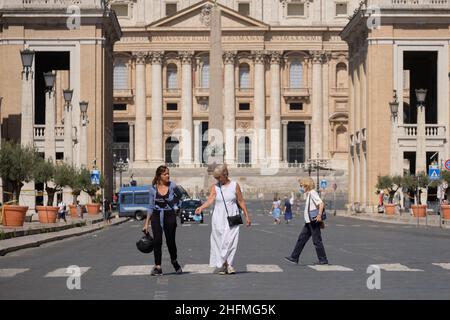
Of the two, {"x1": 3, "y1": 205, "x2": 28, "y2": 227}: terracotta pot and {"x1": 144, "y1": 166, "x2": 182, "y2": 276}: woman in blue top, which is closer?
{"x1": 144, "y1": 166, "x2": 182, "y2": 276}: woman in blue top

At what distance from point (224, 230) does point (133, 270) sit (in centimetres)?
222

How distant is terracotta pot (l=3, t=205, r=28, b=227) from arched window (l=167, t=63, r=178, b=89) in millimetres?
113686

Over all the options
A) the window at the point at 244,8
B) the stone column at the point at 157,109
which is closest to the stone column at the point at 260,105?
the window at the point at 244,8

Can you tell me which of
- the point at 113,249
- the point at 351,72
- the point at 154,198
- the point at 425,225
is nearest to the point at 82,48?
the point at 351,72

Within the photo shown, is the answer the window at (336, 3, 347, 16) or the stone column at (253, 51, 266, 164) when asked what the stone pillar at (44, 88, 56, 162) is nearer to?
the stone column at (253, 51, 266, 164)

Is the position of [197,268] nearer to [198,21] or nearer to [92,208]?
[92,208]

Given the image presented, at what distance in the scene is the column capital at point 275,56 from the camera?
158000 mm

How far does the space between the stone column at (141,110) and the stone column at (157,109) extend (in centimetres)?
82

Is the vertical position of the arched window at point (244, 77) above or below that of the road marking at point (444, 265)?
above

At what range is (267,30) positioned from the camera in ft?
516

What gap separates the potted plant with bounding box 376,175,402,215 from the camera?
76.2 metres

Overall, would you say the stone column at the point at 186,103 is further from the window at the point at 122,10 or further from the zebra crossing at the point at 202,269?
the zebra crossing at the point at 202,269

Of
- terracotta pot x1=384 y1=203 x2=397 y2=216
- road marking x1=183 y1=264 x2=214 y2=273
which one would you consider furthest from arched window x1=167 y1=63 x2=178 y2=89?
road marking x1=183 y1=264 x2=214 y2=273

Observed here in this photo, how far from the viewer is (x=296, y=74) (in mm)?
160875
